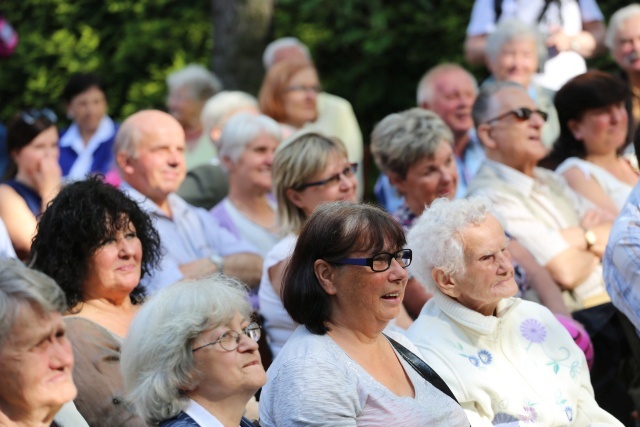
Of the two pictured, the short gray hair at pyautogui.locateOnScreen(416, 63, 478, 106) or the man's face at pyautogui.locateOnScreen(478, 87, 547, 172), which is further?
the short gray hair at pyautogui.locateOnScreen(416, 63, 478, 106)

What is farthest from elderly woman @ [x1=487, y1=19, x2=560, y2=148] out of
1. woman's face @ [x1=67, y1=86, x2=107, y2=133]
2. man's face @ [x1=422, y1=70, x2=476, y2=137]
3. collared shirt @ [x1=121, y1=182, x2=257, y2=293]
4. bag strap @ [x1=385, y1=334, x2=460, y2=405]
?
bag strap @ [x1=385, y1=334, x2=460, y2=405]

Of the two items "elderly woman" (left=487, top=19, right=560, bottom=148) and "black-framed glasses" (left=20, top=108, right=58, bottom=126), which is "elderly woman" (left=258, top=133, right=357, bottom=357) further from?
"elderly woman" (left=487, top=19, right=560, bottom=148)

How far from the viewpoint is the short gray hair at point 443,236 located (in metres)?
4.48

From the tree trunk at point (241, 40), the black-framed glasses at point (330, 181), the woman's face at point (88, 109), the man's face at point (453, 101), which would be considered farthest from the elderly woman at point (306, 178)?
the tree trunk at point (241, 40)

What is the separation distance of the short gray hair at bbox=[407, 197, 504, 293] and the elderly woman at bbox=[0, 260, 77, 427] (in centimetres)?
172

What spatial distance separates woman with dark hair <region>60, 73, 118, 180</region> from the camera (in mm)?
8211

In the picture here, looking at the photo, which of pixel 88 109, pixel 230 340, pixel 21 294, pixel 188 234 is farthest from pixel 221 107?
pixel 21 294

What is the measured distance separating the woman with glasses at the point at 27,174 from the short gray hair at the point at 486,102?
230 centimetres

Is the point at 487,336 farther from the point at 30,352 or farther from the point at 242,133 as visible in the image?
the point at 242,133

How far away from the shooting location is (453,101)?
7523 mm

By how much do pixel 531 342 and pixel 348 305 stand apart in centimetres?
99

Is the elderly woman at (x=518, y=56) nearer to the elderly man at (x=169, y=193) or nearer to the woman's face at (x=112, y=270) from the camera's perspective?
the elderly man at (x=169, y=193)

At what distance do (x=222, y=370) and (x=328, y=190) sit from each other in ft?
6.59

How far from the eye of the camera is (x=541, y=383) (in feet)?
14.6
